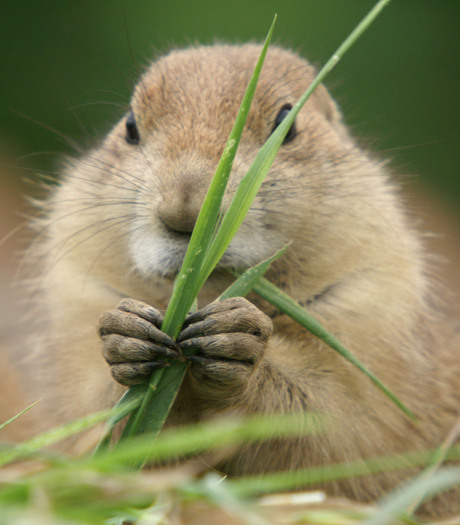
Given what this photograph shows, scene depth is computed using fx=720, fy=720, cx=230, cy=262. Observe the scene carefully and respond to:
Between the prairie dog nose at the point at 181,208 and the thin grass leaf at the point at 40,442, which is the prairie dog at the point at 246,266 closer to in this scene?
the prairie dog nose at the point at 181,208

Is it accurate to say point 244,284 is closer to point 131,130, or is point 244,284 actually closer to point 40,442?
point 40,442

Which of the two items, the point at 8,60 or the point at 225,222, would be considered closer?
the point at 225,222

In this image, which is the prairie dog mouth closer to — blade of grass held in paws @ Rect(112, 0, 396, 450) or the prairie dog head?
the prairie dog head

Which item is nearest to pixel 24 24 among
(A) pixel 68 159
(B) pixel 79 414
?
(A) pixel 68 159

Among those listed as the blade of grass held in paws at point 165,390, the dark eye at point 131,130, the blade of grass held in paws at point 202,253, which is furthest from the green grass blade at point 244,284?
the dark eye at point 131,130

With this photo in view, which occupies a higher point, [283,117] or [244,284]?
[283,117]

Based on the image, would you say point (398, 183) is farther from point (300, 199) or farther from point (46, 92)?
point (46, 92)

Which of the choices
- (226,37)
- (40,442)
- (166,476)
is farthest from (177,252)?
(226,37)
